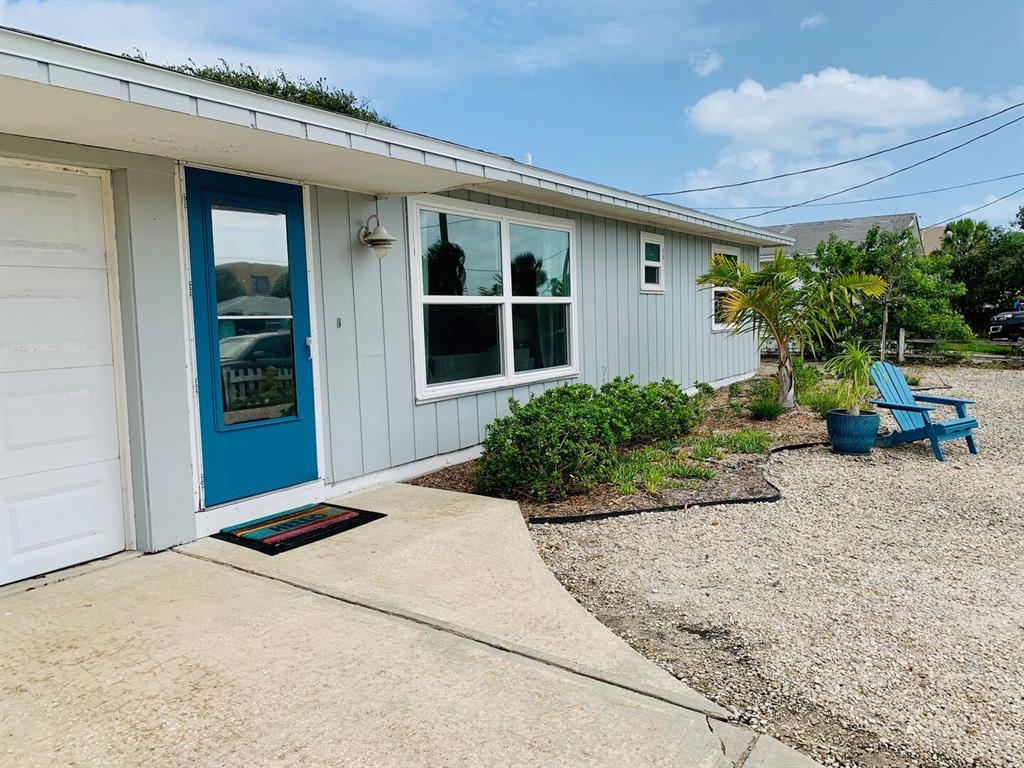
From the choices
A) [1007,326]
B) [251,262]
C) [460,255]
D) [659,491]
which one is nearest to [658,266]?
[460,255]

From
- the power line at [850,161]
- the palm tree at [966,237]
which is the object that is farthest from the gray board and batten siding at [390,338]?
the palm tree at [966,237]

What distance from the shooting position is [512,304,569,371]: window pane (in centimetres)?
664

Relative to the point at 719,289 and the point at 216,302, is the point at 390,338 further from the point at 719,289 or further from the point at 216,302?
the point at 719,289

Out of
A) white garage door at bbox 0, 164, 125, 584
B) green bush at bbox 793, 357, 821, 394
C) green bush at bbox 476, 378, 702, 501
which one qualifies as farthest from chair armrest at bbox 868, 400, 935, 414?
white garage door at bbox 0, 164, 125, 584

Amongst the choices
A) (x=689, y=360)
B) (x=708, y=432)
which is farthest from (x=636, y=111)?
(x=708, y=432)

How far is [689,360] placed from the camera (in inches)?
400

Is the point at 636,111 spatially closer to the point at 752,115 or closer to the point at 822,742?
the point at 752,115

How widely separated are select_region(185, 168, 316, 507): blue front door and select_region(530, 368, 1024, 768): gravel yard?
178cm

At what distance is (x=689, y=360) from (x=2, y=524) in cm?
860

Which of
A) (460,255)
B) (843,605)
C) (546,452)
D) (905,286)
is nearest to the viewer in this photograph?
(843,605)

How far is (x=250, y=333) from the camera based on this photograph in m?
4.22

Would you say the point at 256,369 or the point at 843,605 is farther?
the point at 256,369

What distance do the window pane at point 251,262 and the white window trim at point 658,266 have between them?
531cm

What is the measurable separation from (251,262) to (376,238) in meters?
0.98
